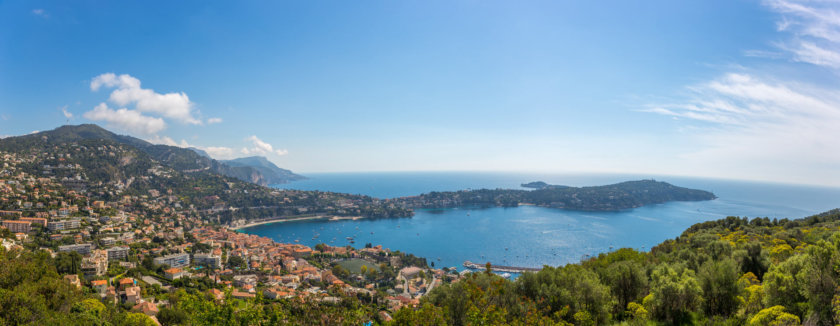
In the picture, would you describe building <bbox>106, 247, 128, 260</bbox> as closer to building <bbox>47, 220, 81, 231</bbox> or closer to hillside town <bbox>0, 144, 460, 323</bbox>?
hillside town <bbox>0, 144, 460, 323</bbox>

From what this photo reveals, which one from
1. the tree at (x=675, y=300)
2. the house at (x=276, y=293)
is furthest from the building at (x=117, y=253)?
the tree at (x=675, y=300)

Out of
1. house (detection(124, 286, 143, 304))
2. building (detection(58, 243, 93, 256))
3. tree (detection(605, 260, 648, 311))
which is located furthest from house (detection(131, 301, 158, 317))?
tree (detection(605, 260, 648, 311))

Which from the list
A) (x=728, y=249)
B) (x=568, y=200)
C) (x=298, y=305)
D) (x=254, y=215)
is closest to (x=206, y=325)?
(x=298, y=305)

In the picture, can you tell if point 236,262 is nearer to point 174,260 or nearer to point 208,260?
point 208,260

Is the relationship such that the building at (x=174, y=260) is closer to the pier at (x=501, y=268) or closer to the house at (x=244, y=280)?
the house at (x=244, y=280)

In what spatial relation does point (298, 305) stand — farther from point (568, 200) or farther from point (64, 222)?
point (568, 200)

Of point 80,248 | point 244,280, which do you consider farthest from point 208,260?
point 80,248
